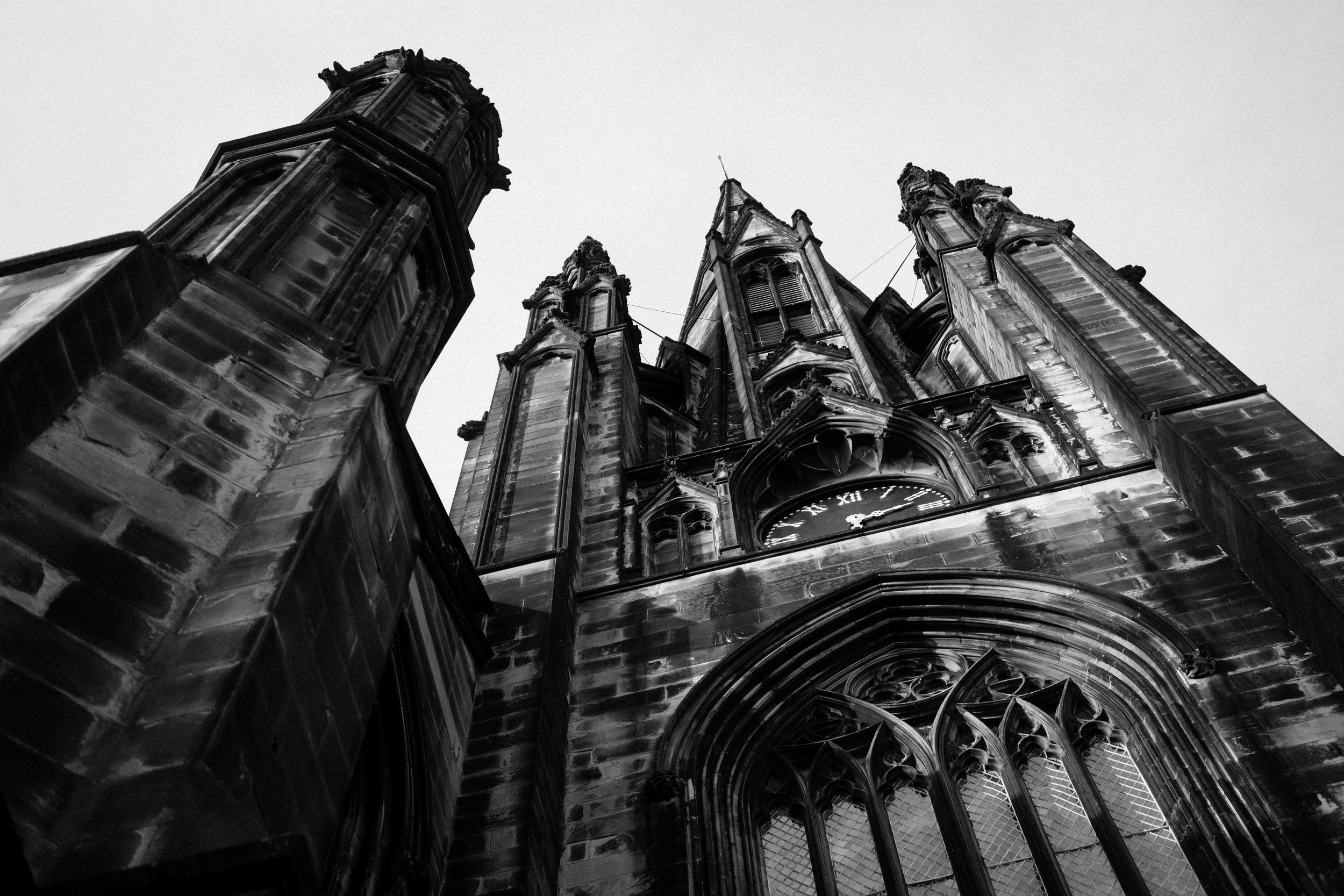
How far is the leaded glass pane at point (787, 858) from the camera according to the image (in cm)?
831

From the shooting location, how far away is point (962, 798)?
858 centimetres

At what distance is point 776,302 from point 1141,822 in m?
20.7

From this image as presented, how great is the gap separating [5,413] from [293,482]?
1.42 m

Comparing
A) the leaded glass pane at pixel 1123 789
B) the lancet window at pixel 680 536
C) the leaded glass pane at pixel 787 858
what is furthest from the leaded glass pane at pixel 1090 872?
the lancet window at pixel 680 536

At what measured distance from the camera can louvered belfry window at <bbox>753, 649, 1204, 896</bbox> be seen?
308 inches

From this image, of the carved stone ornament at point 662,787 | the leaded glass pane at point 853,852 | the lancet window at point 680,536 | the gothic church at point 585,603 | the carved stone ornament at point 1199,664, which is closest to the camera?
the gothic church at point 585,603

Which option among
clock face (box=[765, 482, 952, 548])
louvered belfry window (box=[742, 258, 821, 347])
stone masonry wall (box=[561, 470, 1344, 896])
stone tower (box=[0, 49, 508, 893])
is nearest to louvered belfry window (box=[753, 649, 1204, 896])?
stone masonry wall (box=[561, 470, 1344, 896])

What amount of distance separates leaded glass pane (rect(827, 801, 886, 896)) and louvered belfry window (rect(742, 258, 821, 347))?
52.6ft

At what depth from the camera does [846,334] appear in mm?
22812

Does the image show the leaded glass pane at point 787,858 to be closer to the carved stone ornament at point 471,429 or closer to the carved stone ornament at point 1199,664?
the carved stone ornament at point 1199,664

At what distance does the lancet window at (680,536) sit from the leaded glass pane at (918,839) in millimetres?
3844

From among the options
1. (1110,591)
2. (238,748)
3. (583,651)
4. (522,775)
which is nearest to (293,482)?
(238,748)

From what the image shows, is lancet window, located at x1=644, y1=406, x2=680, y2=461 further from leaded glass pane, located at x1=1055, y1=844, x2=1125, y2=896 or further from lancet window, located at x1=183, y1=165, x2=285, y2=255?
leaded glass pane, located at x1=1055, y1=844, x2=1125, y2=896

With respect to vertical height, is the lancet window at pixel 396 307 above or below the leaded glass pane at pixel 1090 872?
above
